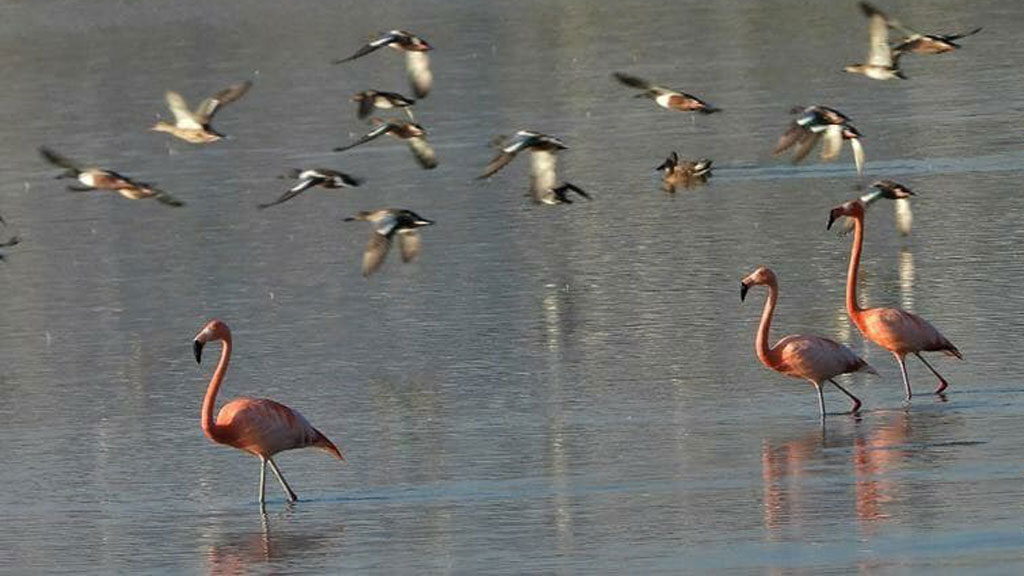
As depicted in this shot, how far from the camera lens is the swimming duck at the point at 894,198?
60.3 feet

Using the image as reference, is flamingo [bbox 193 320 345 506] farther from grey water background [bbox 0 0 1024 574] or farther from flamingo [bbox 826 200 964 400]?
flamingo [bbox 826 200 964 400]

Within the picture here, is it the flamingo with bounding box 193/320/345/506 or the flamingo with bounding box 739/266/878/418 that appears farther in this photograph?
the flamingo with bounding box 739/266/878/418

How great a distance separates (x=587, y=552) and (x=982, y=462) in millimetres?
2380

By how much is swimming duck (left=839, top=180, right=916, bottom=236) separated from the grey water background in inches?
6.2

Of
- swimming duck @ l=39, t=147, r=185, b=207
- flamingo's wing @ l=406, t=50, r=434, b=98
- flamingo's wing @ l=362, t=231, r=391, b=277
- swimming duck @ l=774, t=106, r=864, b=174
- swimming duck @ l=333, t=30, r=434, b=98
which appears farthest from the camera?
flamingo's wing @ l=406, t=50, r=434, b=98

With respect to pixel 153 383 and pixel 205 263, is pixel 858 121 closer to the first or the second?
pixel 205 263

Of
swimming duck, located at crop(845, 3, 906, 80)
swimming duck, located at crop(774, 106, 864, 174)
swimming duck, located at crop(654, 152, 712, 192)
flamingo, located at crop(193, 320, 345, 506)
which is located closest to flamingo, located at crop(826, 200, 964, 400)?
swimming duck, located at crop(774, 106, 864, 174)

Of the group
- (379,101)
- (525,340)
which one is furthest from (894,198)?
(379,101)

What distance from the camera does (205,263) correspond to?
21047 mm

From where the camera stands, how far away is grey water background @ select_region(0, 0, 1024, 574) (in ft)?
38.7

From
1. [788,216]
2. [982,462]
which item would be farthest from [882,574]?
[788,216]

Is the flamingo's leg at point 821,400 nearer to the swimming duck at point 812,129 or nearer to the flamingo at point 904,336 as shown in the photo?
the flamingo at point 904,336

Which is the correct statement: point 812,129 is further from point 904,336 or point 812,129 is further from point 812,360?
point 812,360

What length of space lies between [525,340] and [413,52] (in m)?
2.84
